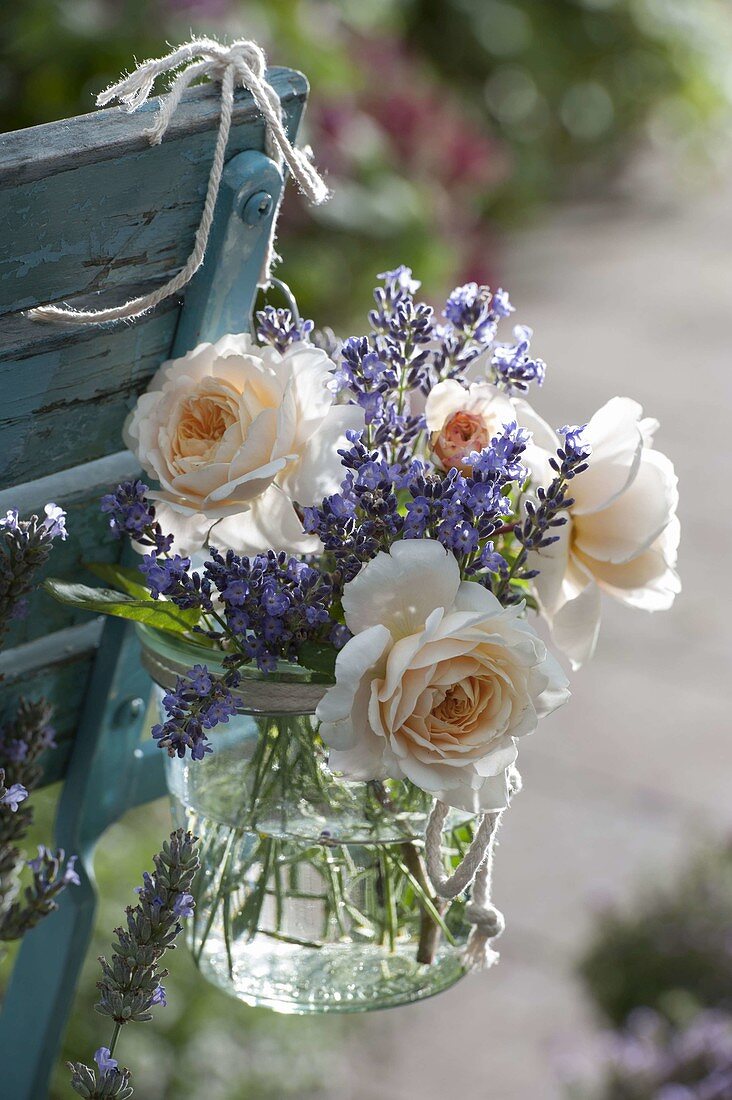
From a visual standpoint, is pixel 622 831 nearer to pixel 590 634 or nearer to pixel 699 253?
pixel 590 634

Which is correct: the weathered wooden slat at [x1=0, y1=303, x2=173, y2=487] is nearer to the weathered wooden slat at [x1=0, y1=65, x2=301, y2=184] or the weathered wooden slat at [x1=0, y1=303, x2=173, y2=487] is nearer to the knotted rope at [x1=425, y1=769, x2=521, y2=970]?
the weathered wooden slat at [x1=0, y1=65, x2=301, y2=184]

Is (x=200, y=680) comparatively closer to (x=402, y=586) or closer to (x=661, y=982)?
(x=402, y=586)

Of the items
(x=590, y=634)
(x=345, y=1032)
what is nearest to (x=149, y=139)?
(x=590, y=634)

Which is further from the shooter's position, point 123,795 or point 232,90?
point 123,795

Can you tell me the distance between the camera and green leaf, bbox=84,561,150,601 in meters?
0.98

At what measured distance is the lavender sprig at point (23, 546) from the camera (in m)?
0.83

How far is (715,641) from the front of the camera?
137 inches

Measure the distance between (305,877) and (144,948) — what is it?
Result: 0.22m

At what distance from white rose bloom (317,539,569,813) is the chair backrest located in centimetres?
27

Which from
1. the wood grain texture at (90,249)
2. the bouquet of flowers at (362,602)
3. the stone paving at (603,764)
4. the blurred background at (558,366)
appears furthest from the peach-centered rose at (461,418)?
the stone paving at (603,764)

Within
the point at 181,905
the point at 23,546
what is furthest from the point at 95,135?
the point at 181,905

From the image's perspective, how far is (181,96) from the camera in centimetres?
89

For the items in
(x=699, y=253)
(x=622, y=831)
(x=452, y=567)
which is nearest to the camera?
(x=452, y=567)

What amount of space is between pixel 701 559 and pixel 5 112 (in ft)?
7.69
